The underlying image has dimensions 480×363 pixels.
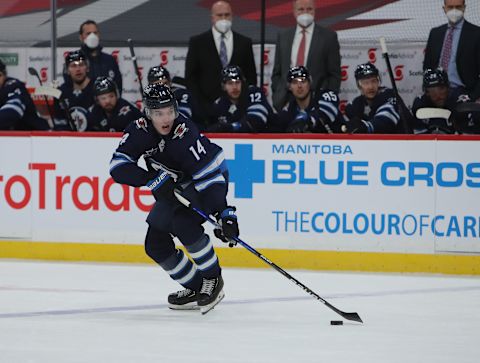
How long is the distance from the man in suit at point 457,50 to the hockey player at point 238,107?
3.83 ft

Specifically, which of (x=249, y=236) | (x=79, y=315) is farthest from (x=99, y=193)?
(x=79, y=315)

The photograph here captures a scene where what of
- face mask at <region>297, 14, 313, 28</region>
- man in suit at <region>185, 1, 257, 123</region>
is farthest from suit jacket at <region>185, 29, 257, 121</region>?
face mask at <region>297, 14, 313, 28</region>

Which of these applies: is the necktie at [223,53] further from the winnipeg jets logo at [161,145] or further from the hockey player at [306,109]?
the winnipeg jets logo at [161,145]

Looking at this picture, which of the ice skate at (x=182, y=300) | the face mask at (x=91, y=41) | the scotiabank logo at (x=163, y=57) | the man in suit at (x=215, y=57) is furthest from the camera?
the scotiabank logo at (x=163, y=57)

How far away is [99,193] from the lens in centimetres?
810

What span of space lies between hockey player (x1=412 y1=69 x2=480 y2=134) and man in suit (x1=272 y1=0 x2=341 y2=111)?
68 cm

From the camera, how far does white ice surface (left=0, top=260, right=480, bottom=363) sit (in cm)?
491

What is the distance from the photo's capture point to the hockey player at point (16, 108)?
28.6 ft

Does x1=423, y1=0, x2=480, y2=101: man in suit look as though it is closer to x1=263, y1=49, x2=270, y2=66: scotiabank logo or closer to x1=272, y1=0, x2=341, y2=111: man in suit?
x1=272, y1=0, x2=341, y2=111: man in suit

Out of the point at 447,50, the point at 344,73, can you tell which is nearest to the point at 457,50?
the point at 447,50

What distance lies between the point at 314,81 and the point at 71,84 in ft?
6.01

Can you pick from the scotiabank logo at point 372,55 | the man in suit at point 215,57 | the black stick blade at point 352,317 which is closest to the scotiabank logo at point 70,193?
the man in suit at point 215,57

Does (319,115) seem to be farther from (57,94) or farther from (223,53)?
(57,94)

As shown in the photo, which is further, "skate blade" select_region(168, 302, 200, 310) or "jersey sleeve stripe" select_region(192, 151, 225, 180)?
"skate blade" select_region(168, 302, 200, 310)
